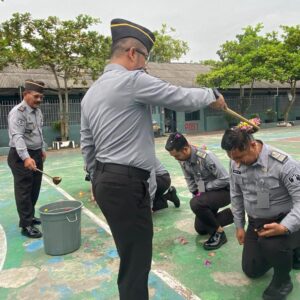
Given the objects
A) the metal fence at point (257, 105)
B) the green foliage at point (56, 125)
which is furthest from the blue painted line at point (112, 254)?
the metal fence at point (257, 105)

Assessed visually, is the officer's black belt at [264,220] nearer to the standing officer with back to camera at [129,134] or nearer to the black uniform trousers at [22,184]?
the standing officer with back to camera at [129,134]

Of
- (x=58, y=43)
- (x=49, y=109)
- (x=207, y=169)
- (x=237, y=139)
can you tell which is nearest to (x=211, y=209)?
(x=207, y=169)

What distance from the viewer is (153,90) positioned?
1891 millimetres

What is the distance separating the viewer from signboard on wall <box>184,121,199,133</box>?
20281 millimetres

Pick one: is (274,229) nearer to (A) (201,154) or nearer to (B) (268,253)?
(B) (268,253)

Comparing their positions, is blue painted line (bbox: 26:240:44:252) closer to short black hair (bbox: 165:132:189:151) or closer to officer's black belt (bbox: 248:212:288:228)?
short black hair (bbox: 165:132:189:151)

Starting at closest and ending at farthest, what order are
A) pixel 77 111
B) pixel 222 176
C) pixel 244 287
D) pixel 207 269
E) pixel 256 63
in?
pixel 244 287 < pixel 207 269 < pixel 222 176 < pixel 77 111 < pixel 256 63

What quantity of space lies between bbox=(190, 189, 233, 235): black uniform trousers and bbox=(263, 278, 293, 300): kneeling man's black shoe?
3.51ft

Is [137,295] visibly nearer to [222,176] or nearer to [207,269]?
[207,269]

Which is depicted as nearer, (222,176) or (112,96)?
(112,96)

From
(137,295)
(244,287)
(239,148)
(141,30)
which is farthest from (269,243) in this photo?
(141,30)

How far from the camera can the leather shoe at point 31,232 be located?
13.8 ft

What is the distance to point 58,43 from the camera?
41.4 feet

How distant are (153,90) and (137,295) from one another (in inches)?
47.7
